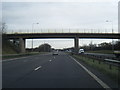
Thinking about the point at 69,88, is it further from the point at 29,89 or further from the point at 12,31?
the point at 12,31

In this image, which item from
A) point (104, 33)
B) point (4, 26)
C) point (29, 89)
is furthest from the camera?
point (4, 26)

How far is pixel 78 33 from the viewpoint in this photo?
7731 centimetres

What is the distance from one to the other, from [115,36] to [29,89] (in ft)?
229

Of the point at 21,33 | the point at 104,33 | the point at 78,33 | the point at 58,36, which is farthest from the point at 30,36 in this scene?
the point at 104,33

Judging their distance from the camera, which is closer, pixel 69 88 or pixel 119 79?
pixel 69 88

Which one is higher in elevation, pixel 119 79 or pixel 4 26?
pixel 4 26

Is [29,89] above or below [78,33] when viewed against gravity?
below

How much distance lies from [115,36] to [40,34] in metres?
24.5

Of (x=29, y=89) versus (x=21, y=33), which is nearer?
(x=29, y=89)

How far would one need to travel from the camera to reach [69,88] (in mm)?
9672

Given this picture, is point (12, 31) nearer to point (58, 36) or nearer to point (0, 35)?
point (0, 35)

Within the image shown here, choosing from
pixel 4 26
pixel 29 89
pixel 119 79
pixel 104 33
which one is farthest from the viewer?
pixel 4 26

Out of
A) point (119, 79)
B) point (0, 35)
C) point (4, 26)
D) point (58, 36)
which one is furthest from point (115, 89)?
point (4, 26)

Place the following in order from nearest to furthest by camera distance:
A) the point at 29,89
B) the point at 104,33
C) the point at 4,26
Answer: the point at 29,89, the point at 104,33, the point at 4,26
